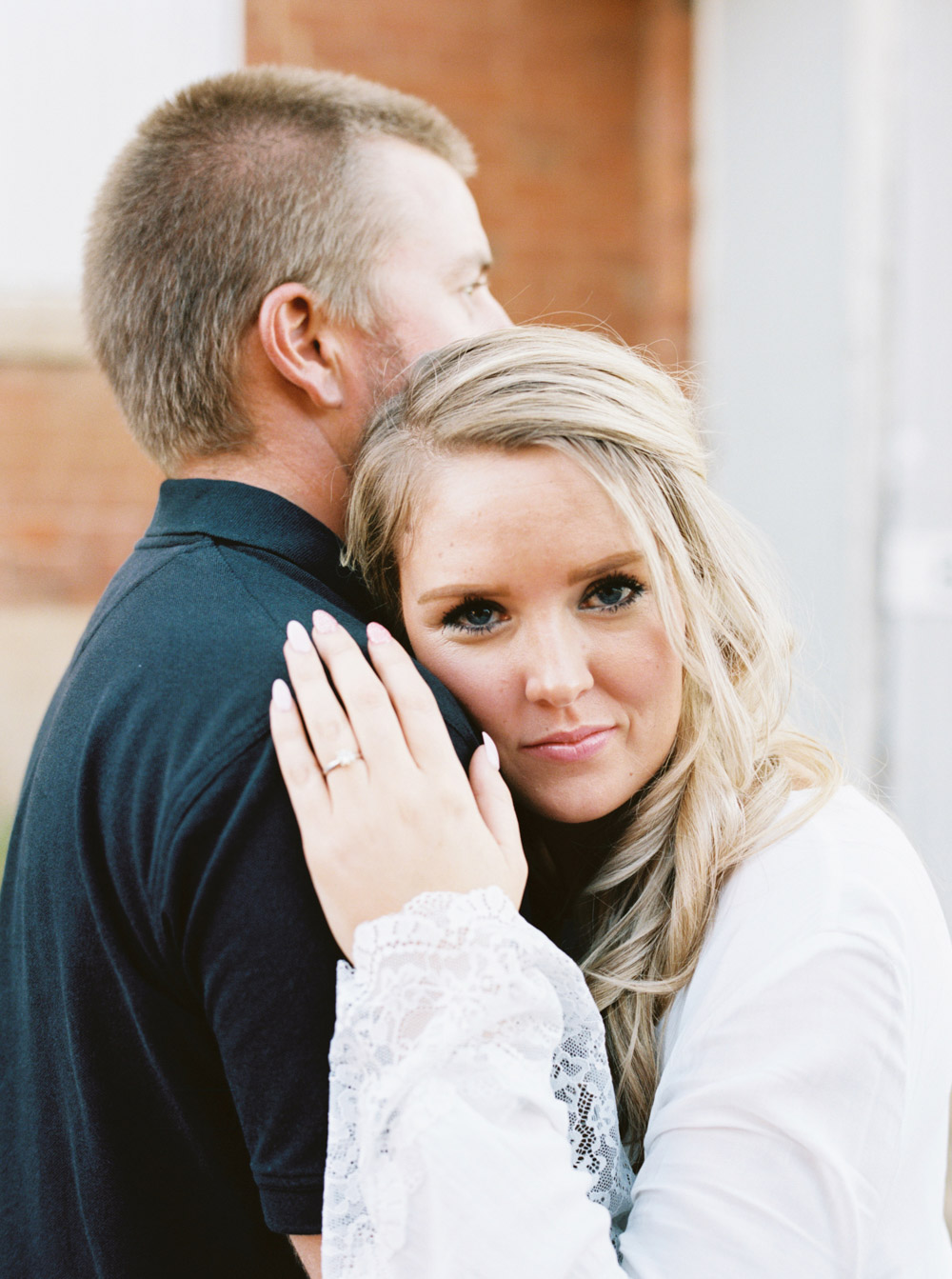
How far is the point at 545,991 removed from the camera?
3.90ft

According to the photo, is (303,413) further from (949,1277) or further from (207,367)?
(949,1277)

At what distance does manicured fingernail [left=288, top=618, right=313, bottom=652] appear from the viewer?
1.28 metres

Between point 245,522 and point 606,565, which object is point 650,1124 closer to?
point 606,565

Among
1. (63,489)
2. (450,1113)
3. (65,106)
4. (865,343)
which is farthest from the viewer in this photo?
(65,106)

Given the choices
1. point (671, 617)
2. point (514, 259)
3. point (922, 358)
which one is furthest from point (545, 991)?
point (514, 259)

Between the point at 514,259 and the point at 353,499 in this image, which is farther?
the point at 514,259

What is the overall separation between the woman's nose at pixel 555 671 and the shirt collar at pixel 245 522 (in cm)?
31

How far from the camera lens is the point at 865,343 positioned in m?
4.41

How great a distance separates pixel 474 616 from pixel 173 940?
545 mm

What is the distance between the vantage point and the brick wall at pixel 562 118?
4668 millimetres

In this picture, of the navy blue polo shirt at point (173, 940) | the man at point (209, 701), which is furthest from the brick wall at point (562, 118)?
the navy blue polo shirt at point (173, 940)

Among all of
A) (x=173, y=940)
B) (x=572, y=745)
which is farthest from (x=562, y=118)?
(x=173, y=940)

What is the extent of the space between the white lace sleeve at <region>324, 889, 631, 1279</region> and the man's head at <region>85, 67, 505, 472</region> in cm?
83

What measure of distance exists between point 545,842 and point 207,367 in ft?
2.65
